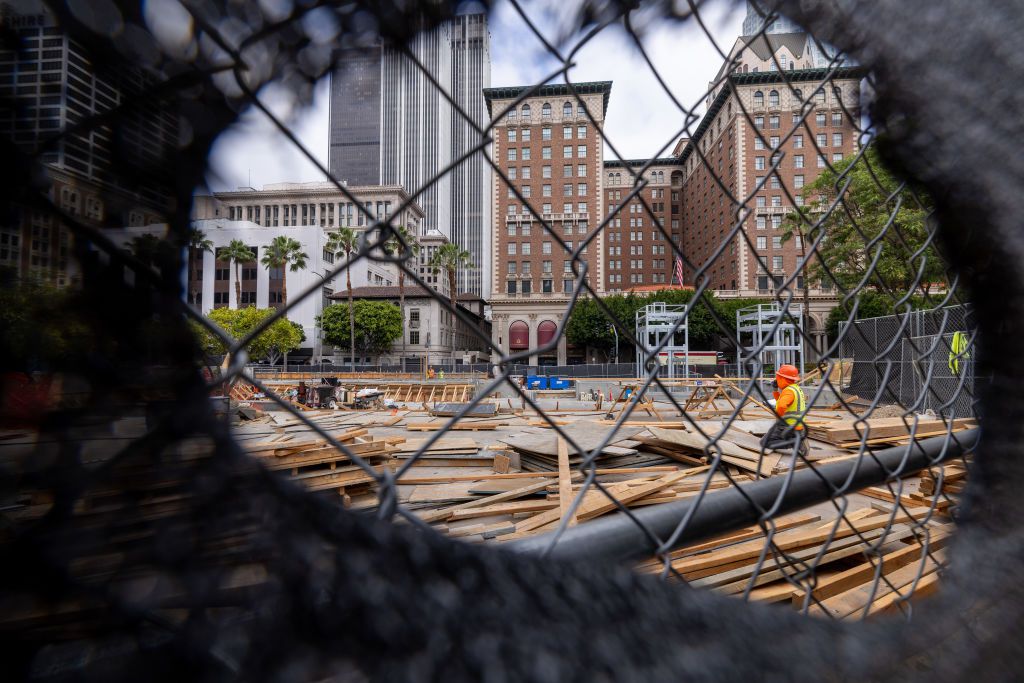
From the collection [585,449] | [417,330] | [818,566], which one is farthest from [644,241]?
[818,566]

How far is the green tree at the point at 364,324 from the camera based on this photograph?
3934cm

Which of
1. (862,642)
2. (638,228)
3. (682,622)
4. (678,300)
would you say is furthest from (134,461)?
(638,228)

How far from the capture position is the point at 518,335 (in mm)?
41625

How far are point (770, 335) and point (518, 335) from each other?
40.8 m

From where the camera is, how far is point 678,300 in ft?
114

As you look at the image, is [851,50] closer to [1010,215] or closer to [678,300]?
[1010,215]

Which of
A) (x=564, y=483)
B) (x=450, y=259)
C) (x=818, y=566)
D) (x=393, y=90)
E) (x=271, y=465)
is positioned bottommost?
(x=818, y=566)

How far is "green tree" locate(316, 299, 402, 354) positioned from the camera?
129 ft

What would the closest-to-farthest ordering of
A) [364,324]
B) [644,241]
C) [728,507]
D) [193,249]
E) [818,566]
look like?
[193,249] < [728,507] < [818,566] < [364,324] < [644,241]

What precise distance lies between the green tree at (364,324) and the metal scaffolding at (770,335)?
87.2 feet

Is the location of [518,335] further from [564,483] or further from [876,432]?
[564,483]

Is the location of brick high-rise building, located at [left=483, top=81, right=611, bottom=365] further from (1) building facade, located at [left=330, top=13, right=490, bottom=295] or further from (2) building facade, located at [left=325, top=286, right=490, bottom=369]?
(1) building facade, located at [left=330, top=13, right=490, bottom=295]

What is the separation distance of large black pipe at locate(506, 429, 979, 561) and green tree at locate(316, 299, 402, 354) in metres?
39.8

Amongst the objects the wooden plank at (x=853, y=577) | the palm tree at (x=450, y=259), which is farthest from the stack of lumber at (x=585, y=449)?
the palm tree at (x=450, y=259)
